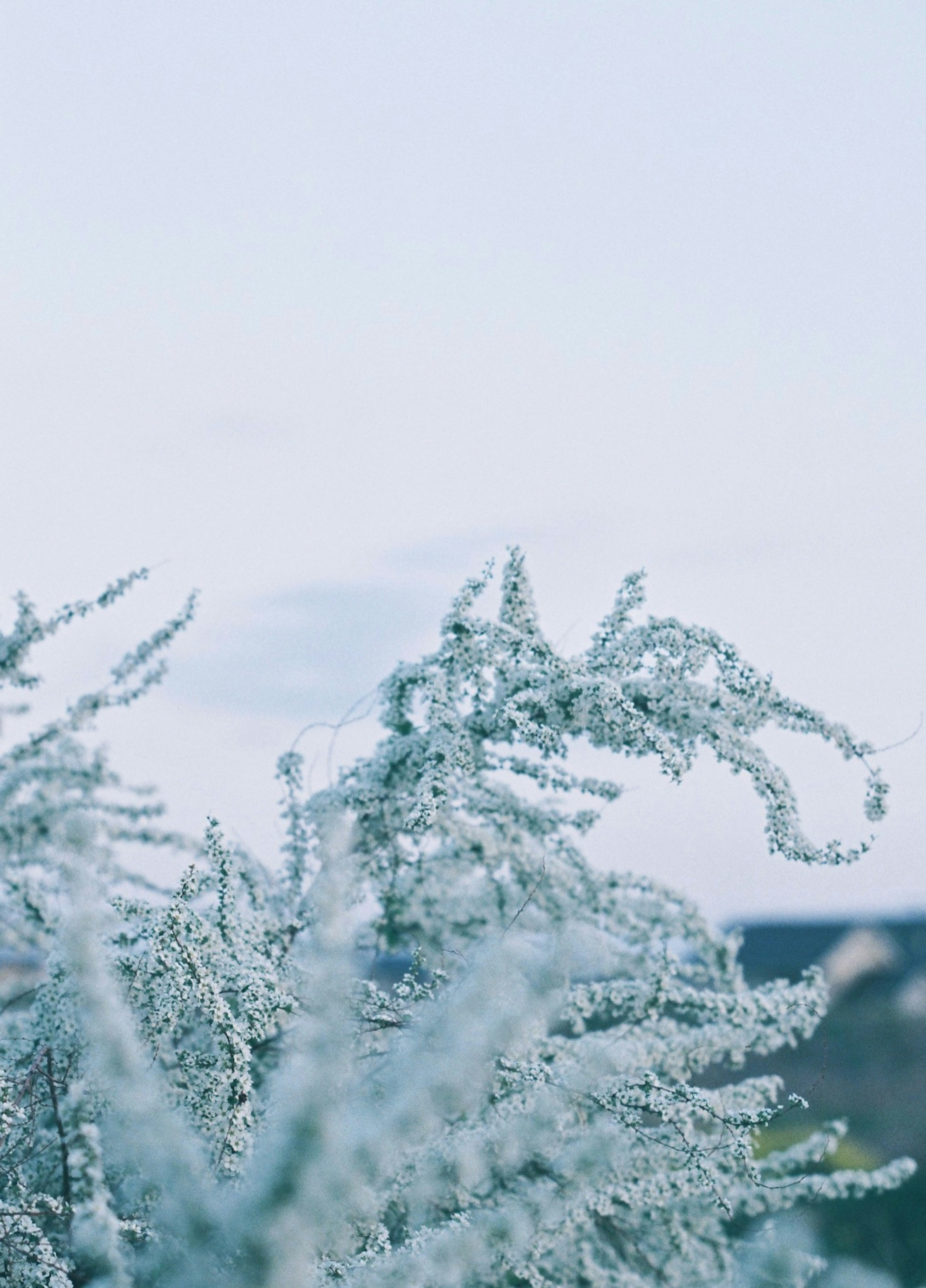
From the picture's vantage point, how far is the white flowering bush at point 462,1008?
393 cm

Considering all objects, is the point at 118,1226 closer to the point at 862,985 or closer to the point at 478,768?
the point at 478,768

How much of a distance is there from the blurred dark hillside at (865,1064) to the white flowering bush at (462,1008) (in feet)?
2.28

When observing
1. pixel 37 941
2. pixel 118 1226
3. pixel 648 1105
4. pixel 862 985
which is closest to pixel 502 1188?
pixel 648 1105

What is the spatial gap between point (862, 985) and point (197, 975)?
23.7 meters

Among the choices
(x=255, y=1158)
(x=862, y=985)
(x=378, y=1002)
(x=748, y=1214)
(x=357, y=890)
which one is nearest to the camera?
(x=255, y=1158)

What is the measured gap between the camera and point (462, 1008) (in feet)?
8.14

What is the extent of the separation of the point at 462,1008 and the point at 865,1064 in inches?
680

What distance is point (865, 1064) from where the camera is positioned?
1792cm

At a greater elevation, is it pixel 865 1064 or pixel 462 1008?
pixel 865 1064

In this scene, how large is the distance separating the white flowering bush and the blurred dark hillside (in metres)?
0.70

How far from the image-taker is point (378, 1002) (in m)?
4.61

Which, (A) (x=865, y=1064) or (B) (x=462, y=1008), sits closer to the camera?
(B) (x=462, y=1008)

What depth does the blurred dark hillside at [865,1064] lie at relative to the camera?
38.3 ft

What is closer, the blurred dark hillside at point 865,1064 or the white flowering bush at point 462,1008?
the white flowering bush at point 462,1008
